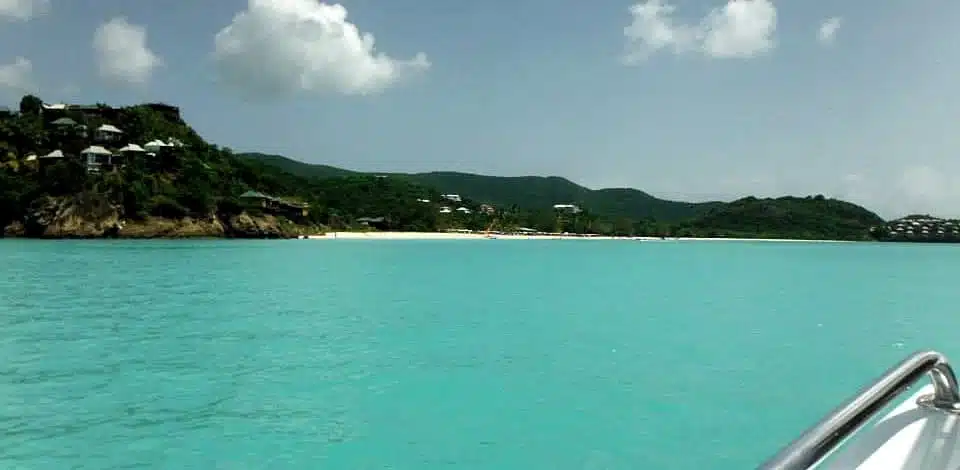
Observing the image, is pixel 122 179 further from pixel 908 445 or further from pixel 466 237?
pixel 908 445

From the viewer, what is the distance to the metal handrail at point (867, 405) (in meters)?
1.78

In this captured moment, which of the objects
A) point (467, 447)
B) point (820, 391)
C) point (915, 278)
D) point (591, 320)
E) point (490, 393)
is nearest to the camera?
point (467, 447)

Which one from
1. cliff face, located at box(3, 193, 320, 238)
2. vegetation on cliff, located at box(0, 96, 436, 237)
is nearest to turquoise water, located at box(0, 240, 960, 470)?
cliff face, located at box(3, 193, 320, 238)

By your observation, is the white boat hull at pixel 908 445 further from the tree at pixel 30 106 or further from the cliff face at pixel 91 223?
the tree at pixel 30 106

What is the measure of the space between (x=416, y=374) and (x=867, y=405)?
1149 centimetres

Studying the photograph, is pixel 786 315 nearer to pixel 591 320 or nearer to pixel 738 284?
pixel 591 320

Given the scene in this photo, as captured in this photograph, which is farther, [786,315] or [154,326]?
[786,315]

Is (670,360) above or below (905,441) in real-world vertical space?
below

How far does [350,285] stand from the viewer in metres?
32.2

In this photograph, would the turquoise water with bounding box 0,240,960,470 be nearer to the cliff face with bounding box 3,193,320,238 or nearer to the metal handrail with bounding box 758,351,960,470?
the metal handrail with bounding box 758,351,960,470

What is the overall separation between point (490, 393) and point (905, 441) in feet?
31.4

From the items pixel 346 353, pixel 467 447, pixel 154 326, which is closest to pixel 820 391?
pixel 467 447

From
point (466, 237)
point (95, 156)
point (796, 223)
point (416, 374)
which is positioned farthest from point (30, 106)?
point (796, 223)

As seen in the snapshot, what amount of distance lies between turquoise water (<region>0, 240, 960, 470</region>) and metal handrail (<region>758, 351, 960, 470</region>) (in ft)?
19.3
